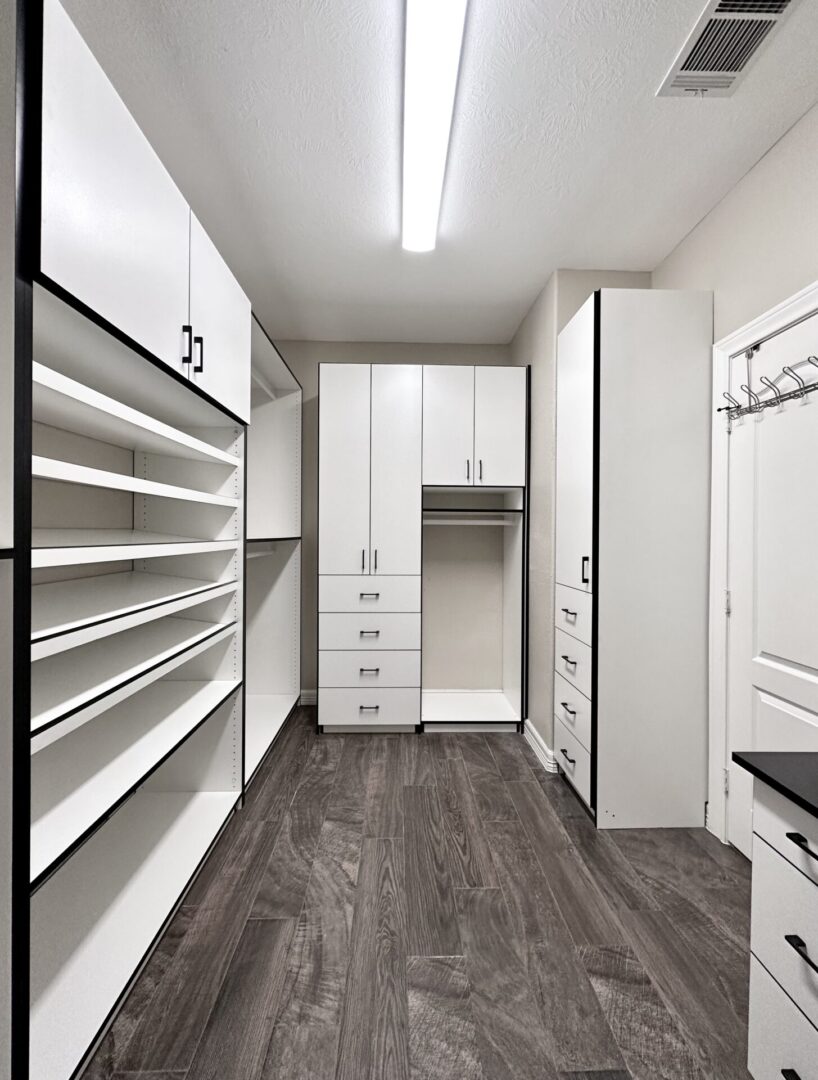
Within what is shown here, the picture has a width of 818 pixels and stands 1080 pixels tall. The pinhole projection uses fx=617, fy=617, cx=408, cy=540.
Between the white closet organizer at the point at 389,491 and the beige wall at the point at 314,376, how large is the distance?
671 millimetres

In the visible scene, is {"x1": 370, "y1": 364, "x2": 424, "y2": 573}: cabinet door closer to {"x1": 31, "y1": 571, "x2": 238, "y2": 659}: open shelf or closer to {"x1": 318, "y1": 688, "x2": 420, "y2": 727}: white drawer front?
{"x1": 318, "y1": 688, "x2": 420, "y2": 727}: white drawer front

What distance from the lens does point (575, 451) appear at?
2.99 m

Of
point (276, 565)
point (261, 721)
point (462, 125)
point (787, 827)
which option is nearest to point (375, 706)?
point (261, 721)

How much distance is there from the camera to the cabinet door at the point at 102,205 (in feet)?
3.81

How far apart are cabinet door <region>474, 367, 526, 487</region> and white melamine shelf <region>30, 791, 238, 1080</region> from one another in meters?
2.44

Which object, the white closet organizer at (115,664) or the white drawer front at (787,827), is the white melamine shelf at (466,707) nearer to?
the white closet organizer at (115,664)

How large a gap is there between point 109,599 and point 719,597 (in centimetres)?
232

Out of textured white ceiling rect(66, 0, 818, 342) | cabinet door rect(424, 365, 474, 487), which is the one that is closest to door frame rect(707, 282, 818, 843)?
textured white ceiling rect(66, 0, 818, 342)

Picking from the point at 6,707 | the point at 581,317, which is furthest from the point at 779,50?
the point at 6,707

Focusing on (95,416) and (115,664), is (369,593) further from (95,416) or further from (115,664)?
(95,416)

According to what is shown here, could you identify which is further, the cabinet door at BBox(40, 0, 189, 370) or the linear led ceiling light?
the linear led ceiling light

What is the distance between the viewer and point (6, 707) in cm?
107

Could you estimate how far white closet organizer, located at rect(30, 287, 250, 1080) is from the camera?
54.5 inches

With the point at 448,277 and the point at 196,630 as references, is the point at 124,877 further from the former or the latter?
the point at 448,277
